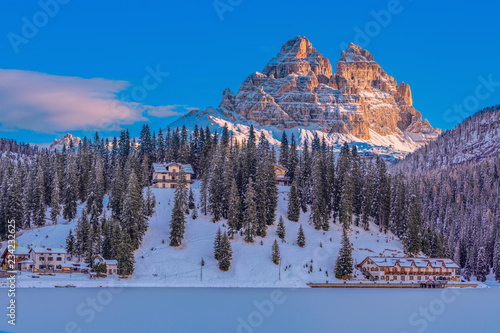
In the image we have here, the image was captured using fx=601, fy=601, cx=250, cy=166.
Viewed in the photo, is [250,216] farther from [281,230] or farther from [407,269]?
[407,269]

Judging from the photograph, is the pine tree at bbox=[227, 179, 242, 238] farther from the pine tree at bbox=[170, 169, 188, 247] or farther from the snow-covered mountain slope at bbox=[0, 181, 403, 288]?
the pine tree at bbox=[170, 169, 188, 247]

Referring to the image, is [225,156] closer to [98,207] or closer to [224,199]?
[224,199]

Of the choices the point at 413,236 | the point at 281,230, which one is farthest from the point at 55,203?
the point at 413,236

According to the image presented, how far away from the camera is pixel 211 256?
99.3m

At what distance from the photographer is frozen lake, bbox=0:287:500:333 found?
66.6 m

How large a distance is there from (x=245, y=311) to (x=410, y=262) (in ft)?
135

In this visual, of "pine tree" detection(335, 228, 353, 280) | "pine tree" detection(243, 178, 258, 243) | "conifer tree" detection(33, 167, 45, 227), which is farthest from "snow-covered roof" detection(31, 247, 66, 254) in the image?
"pine tree" detection(335, 228, 353, 280)

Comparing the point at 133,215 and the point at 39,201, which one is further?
the point at 39,201

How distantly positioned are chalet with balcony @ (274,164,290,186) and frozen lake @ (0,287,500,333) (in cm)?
4432

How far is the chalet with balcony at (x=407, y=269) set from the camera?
331 feet

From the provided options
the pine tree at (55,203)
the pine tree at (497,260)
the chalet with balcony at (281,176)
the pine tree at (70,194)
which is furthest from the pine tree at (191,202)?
the pine tree at (497,260)

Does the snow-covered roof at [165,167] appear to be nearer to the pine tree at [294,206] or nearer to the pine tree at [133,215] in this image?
the pine tree at [133,215]

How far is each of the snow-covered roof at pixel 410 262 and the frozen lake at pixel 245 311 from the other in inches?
246

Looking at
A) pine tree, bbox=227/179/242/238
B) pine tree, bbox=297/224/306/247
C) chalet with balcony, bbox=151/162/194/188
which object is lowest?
pine tree, bbox=297/224/306/247
